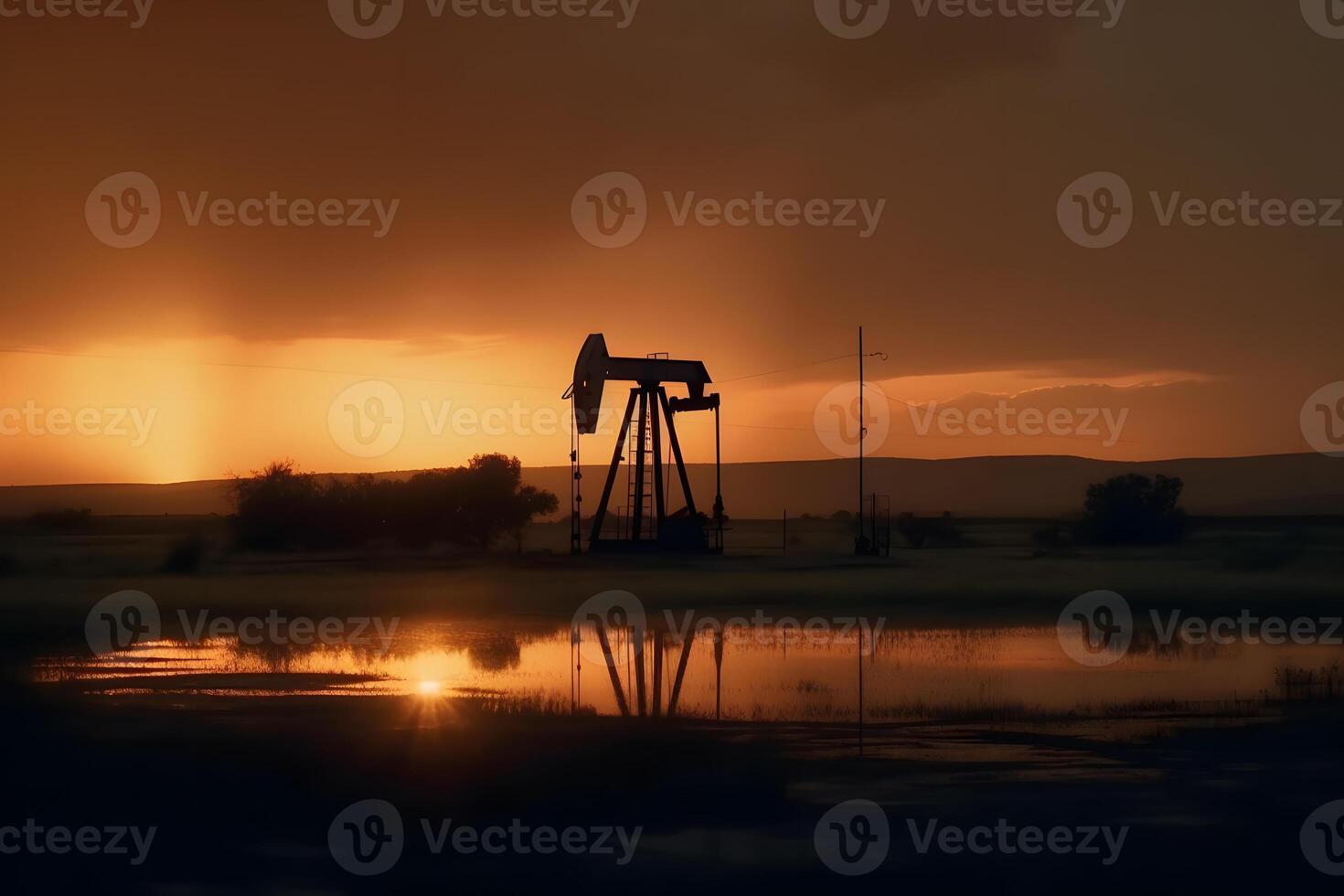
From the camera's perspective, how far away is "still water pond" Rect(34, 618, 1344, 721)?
18594 millimetres

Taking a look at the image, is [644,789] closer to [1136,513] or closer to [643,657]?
[643,657]

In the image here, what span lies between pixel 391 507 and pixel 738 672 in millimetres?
59388

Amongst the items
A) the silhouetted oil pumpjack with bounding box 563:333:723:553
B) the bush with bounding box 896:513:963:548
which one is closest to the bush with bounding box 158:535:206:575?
the silhouetted oil pumpjack with bounding box 563:333:723:553

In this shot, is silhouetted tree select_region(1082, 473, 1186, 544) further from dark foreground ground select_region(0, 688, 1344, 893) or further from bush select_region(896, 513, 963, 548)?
dark foreground ground select_region(0, 688, 1344, 893)

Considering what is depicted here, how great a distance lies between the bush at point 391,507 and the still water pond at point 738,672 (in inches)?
1987

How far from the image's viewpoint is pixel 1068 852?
1100 cm

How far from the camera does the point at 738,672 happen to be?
22.1 meters

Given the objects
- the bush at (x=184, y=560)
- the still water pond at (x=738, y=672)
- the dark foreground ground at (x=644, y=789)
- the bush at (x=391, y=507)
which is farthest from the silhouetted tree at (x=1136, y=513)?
the dark foreground ground at (x=644, y=789)

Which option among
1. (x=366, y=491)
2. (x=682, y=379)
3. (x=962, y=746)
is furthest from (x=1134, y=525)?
(x=962, y=746)

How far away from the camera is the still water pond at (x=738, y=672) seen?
1859 centimetres

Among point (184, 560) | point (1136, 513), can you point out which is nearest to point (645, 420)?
point (184, 560)

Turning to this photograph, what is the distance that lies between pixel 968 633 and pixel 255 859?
19.9 metres

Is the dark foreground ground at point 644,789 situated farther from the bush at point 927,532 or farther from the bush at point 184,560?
the bush at point 927,532

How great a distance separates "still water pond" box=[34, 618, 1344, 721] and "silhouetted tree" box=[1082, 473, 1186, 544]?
177 feet
